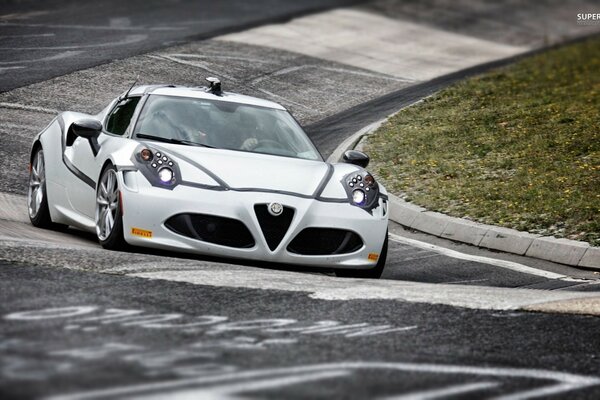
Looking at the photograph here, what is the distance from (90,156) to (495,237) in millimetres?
4039

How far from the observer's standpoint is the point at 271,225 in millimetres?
9367

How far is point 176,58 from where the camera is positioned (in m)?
23.9

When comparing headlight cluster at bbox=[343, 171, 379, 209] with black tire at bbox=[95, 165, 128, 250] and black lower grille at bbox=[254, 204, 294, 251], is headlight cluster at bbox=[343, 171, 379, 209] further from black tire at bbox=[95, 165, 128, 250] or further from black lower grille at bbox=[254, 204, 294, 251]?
black tire at bbox=[95, 165, 128, 250]

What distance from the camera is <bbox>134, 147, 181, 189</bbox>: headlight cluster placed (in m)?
9.45

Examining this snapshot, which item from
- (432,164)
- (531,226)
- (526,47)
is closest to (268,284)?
(531,226)

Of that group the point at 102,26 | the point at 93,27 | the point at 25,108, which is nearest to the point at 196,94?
the point at 25,108

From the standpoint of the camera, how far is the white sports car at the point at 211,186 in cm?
933

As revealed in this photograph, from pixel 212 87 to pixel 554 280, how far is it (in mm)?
3267

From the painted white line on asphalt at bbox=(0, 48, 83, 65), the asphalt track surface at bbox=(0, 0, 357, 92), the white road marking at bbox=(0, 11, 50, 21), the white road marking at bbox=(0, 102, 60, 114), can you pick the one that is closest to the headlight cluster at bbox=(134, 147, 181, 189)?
the white road marking at bbox=(0, 102, 60, 114)

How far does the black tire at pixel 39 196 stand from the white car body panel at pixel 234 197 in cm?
72

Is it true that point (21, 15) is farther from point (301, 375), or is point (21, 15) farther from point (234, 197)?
point (301, 375)

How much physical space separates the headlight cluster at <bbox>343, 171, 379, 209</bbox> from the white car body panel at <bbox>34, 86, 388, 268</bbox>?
4 cm

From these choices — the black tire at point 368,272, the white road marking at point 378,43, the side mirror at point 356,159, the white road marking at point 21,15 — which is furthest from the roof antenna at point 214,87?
the white road marking at point 21,15

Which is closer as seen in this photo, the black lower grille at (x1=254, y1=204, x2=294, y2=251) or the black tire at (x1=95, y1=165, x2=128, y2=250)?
the black lower grille at (x1=254, y1=204, x2=294, y2=251)
